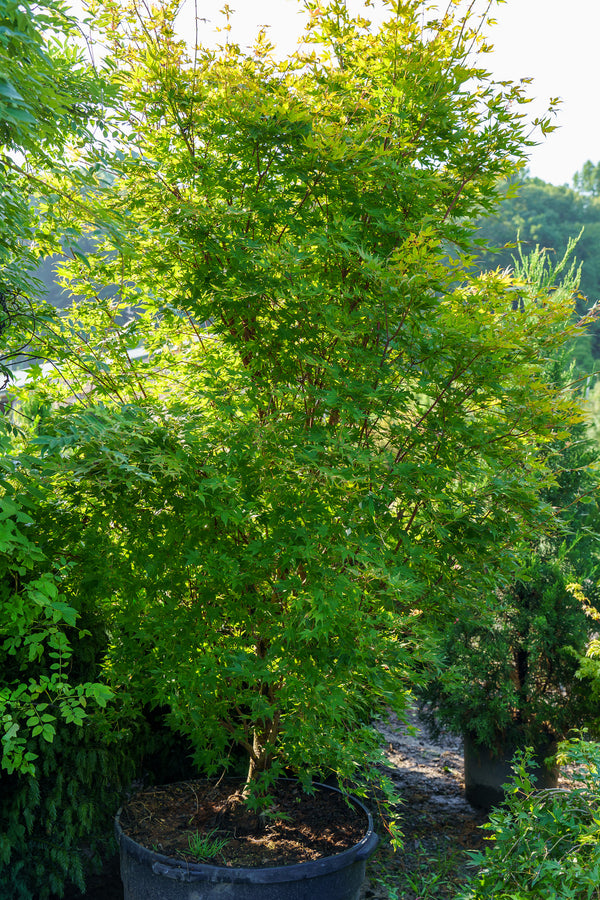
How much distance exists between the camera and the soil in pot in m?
2.67

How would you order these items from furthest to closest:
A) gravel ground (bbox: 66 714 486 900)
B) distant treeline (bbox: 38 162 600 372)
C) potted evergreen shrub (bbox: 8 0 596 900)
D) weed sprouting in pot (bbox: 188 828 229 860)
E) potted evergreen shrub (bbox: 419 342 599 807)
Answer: distant treeline (bbox: 38 162 600 372) < potted evergreen shrub (bbox: 419 342 599 807) < gravel ground (bbox: 66 714 486 900) < weed sprouting in pot (bbox: 188 828 229 860) < potted evergreen shrub (bbox: 8 0 596 900)

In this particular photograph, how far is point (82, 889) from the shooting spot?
2859 mm

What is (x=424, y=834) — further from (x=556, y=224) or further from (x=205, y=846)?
(x=556, y=224)

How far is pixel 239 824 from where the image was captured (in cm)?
288

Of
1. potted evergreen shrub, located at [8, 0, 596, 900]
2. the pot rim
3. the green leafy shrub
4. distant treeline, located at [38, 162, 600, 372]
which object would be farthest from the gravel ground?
distant treeline, located at [38, 162, 600, 372]

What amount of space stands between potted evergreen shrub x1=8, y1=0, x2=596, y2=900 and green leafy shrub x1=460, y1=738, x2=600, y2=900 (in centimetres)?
69

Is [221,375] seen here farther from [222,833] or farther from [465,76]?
[222,833]

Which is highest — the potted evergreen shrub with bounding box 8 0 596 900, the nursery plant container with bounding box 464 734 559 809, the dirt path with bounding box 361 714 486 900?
the potted evergreen shrub with bounding box 8 0 596 900

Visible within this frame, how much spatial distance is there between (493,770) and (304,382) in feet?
9.94

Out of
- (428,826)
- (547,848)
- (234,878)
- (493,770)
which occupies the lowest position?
(428,826)

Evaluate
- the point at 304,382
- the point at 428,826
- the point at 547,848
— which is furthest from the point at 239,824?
the point at 304,382

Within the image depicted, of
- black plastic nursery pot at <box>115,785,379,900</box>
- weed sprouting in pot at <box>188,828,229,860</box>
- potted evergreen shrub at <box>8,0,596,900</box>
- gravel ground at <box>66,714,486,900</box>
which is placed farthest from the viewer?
gravel ground at <box>66,714,486,900</box>

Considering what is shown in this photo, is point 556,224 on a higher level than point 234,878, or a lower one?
higher

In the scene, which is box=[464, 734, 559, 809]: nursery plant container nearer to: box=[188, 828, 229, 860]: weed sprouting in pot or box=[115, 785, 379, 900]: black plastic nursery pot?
box=[115, 785, 379, 900]: black plastic nursery pot
